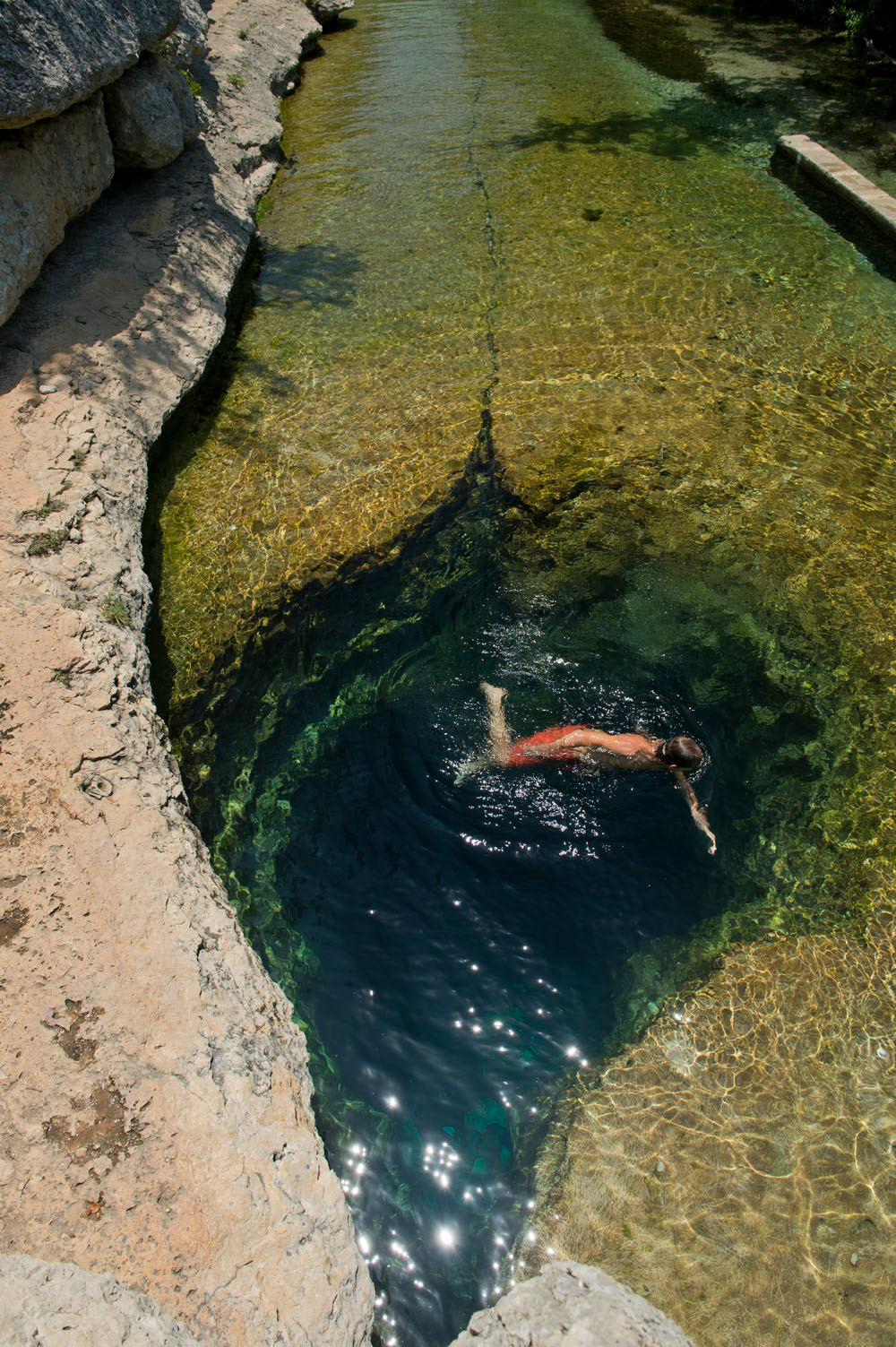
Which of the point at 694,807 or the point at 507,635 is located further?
the point at 507,635

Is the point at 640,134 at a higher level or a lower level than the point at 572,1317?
higher

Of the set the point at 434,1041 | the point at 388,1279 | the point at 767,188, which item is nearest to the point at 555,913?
the point at 434,1041

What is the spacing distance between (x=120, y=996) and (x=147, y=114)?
25.9 feet

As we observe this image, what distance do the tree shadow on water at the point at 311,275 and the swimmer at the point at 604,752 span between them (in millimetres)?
5263

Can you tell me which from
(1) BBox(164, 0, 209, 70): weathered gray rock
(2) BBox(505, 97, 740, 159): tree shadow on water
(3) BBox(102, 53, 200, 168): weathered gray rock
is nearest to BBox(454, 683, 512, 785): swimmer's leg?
(3) BBox(102, 53, 200, 168): weathered gray rock

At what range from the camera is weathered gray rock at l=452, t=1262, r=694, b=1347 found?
2500 mm

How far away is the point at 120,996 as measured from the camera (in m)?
3.02

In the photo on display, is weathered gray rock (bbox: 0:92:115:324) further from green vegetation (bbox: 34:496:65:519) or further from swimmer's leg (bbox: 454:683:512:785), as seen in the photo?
swimmer's leg (bbox: 454:683:512:785)

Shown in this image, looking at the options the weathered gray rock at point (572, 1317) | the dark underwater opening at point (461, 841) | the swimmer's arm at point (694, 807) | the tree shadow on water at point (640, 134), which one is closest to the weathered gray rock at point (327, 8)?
the tree shadow on water at point (640, 134)

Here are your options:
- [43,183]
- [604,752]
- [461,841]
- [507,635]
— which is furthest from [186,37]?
[461,841]

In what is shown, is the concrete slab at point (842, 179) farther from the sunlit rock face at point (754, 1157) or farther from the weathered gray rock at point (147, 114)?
the sunlit rock face at point (754, 1157)

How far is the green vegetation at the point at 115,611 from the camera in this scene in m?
4.39

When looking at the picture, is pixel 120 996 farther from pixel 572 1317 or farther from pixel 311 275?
pixel 311 275

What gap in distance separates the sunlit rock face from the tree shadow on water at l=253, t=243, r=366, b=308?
7.00m
